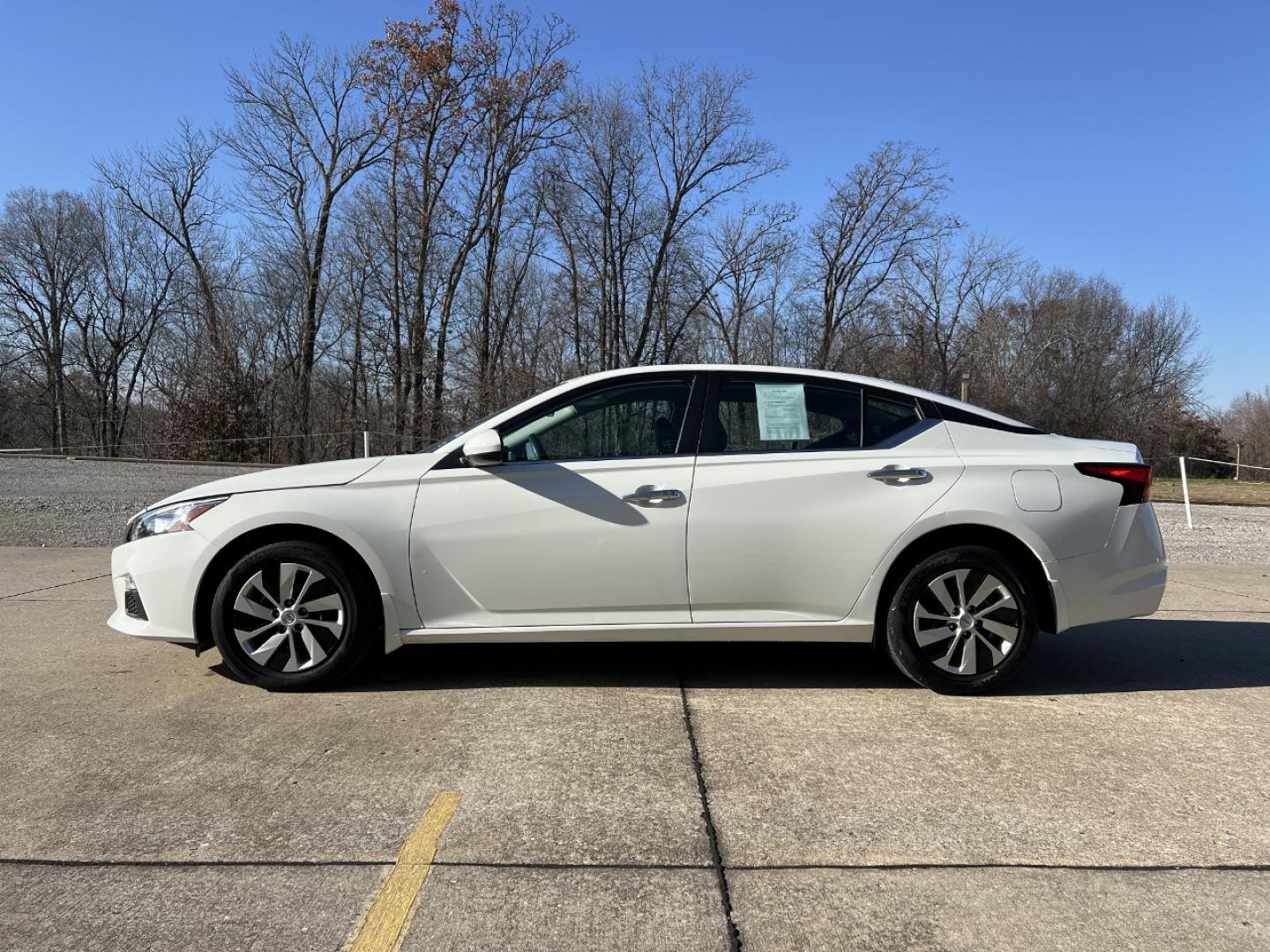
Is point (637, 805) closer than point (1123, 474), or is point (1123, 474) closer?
point (637, 805)

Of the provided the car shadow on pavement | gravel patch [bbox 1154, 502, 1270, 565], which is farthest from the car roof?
gravel patch [bbox 1154, 502, 1270, 565]

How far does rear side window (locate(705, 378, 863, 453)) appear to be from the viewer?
14.5ft

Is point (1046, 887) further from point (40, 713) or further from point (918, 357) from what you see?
point (918, 357)

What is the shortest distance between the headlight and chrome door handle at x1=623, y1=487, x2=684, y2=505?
6.62 ft

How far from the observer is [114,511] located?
1251cm

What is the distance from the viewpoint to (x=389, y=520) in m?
4.21

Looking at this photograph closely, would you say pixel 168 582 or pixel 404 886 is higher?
pixel 168 582

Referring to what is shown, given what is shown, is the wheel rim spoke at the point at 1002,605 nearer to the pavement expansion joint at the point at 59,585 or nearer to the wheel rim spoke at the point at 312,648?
the wheel rim spoke at the point at 312,648

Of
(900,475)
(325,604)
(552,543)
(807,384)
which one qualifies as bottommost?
(325,604)

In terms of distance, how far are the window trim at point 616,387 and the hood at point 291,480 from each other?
0.45 meters

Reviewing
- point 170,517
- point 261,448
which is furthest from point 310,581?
→ point 261,448

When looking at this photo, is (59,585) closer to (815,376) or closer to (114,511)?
(114,511)

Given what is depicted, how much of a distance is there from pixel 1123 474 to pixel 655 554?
235cm

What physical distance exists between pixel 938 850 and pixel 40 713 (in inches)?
155
